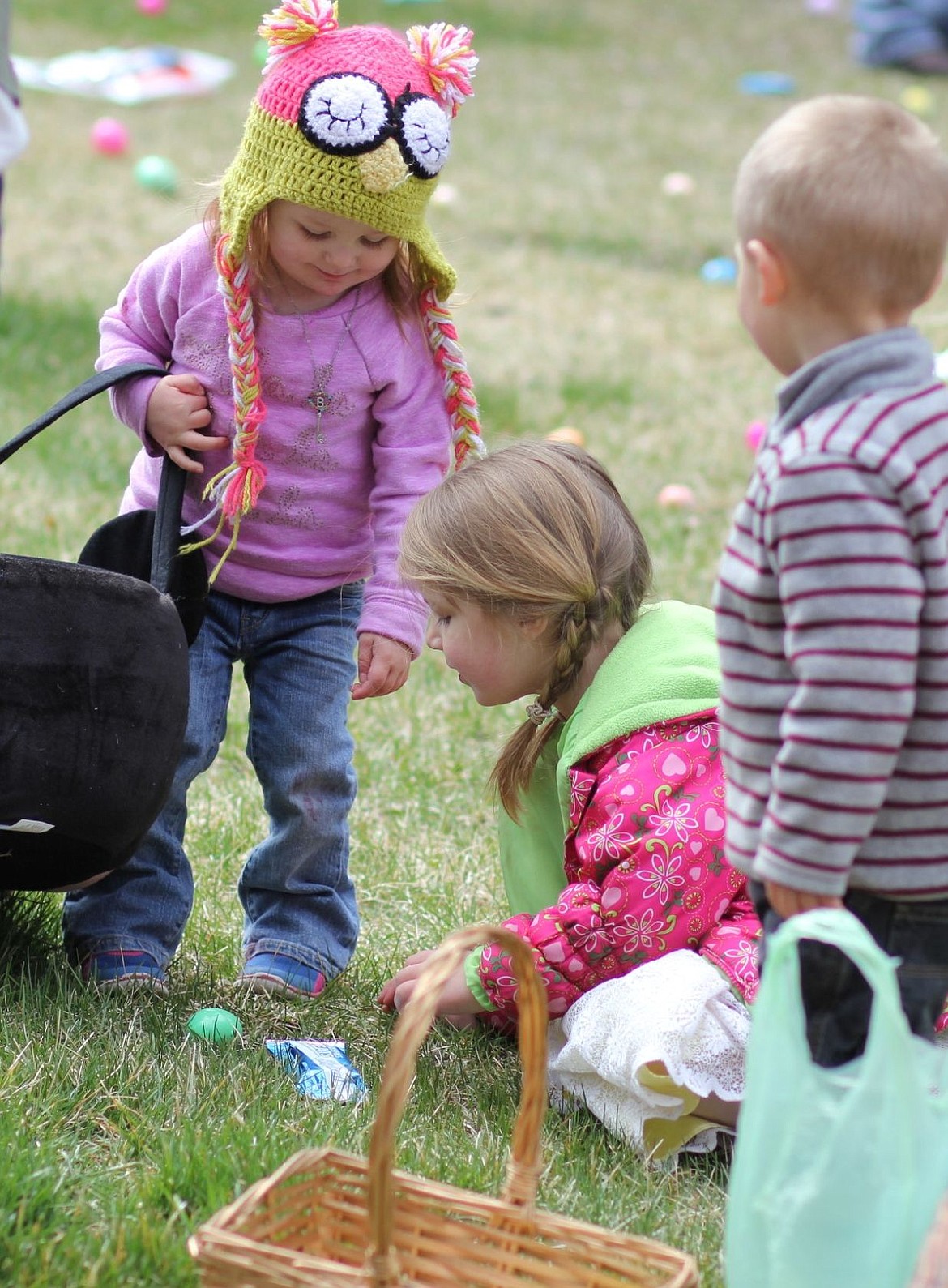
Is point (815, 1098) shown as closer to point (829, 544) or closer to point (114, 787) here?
point (829, 544)

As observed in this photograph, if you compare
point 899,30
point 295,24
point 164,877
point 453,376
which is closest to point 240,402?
point 453,376

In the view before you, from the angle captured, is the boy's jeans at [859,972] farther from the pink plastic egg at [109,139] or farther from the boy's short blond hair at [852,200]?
the pink plastic egg at [109,139]

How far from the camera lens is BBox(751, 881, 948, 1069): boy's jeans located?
6.17 ft

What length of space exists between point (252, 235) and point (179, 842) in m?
1.09

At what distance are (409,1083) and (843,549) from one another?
2.42ft

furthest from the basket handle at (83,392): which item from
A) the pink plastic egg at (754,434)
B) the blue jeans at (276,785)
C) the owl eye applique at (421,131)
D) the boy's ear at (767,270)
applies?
the pink plastic egg at (754,434)

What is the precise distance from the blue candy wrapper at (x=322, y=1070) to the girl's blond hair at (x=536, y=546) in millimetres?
689

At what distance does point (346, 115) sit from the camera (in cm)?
249

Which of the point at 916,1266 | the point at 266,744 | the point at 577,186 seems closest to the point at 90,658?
the point at 266,744

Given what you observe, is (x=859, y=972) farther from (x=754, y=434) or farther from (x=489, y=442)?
(x=754, y=434)

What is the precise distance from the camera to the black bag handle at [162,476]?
2.52 m

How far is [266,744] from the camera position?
9.85ft

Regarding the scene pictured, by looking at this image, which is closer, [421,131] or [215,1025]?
[421,131]

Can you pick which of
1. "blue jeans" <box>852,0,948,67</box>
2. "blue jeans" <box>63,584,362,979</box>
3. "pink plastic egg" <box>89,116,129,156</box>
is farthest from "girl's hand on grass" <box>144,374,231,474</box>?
"blue jeans" <box>852,0,948,67</box>
